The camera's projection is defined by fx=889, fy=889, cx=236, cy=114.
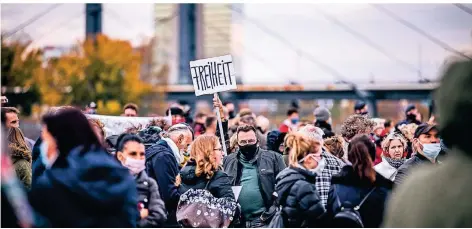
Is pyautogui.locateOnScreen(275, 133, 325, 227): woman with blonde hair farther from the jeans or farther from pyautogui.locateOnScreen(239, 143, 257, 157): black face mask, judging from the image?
pyautogui.locateOnScreen(239, 143, 257, 157): black face mask

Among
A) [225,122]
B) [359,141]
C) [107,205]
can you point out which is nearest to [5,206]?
[107,205]

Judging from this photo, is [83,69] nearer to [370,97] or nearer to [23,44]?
[23,44]

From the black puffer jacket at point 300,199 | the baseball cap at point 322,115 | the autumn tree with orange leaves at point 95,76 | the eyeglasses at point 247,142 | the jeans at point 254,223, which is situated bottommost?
the jeans at point 254,223

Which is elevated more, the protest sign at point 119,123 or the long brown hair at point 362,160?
the protest sign at point 119,123

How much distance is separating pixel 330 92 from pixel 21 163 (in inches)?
1799

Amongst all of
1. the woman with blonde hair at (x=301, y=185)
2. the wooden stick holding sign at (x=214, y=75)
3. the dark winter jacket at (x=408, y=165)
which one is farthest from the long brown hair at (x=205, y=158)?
the wooden stick holding sign at (x=214, y=75)

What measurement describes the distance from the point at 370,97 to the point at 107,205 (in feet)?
139

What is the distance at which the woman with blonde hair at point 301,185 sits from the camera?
6488mm

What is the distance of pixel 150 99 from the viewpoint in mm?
68750

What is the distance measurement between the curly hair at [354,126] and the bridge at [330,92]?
1393 inches

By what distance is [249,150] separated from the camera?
821cm

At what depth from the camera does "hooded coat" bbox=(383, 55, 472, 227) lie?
14.0 feet

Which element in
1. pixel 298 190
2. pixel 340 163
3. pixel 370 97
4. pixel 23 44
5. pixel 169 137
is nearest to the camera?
pixel 298 190

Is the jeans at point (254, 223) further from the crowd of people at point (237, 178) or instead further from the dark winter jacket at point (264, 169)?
the dark winter jacket at point (264, 169)
